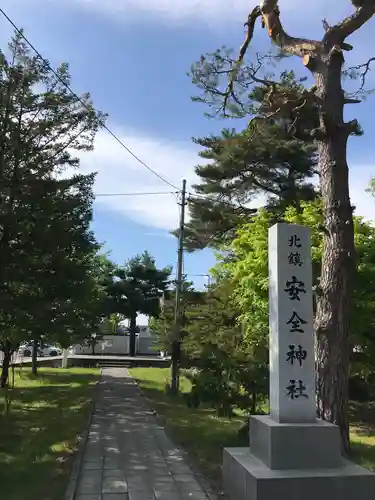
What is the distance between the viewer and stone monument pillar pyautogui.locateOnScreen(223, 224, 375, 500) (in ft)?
16.5

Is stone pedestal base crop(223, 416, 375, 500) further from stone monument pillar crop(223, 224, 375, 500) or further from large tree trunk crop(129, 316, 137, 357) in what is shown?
large tree trunk crop(129, 316, 137, 357)

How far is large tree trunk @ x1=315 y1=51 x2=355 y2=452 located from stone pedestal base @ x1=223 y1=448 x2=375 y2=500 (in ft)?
7.12

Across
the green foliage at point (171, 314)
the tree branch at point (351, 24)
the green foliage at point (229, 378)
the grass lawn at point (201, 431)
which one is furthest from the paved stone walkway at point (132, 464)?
the tree branch at point (351, 24)

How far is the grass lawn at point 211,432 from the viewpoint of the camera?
7.57m

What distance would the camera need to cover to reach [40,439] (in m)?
9.06

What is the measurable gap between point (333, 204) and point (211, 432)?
16.3 feet

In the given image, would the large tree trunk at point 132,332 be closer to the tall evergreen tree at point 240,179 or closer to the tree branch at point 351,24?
the tall evergreen tree at point 240,179

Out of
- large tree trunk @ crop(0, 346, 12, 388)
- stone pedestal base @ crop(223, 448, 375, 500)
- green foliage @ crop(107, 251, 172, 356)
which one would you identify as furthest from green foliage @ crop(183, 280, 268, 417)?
green foliage @ crop(107, 251, 172, 356)

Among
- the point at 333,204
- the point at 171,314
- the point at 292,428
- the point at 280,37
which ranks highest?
the point at 280,37

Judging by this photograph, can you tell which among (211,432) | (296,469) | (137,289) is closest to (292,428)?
(296,469)

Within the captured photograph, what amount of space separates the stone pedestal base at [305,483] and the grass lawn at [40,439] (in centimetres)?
219

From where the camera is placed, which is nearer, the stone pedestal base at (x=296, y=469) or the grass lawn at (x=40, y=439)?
the stone pedestal base at (x=296, y=469)

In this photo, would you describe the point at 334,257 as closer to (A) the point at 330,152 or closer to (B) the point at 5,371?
(A) the point at 330,152

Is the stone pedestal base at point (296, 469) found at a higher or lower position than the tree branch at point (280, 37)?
lower
